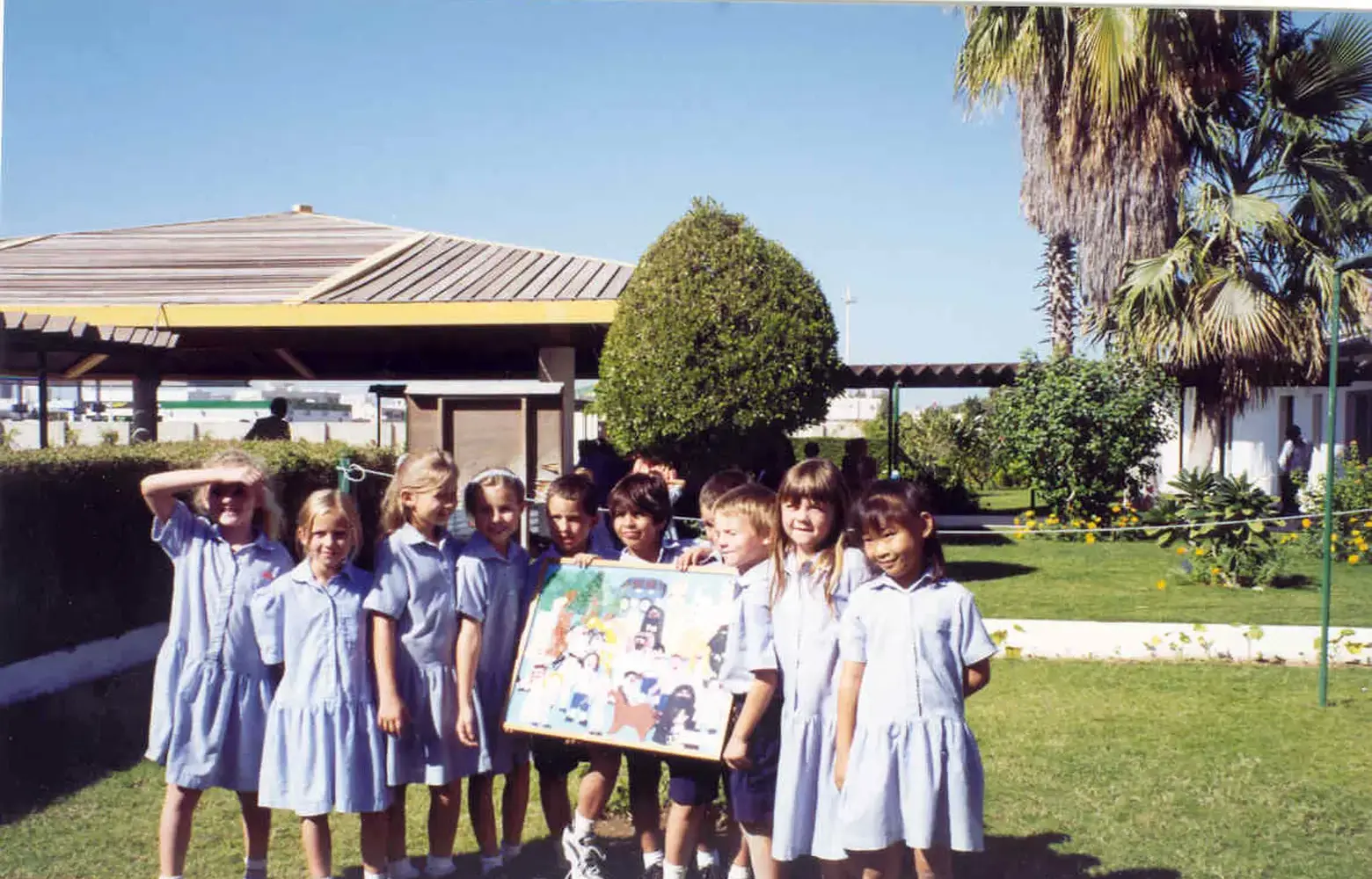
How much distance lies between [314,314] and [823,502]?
4602 mm

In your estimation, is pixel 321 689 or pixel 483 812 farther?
pixel 483 812

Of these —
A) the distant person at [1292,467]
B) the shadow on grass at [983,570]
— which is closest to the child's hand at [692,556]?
the shadow on grass at [983,570]

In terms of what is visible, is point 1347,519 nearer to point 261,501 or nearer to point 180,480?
point 261,501

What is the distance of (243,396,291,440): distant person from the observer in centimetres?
634

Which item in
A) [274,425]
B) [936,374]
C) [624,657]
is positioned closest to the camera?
[624,657]

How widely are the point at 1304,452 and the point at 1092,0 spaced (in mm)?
7602

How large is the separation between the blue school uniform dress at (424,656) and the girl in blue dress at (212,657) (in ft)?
1.07

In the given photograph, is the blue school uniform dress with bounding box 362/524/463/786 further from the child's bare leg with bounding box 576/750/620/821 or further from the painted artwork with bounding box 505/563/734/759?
the child's bare leg with bounding box 576/750/620/821

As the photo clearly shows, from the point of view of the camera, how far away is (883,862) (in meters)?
2.61

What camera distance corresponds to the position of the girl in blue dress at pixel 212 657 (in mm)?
2812

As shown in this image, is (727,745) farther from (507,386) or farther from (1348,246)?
(1348,246)

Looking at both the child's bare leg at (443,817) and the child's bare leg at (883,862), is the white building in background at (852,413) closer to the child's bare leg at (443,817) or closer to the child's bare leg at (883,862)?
the child's bare leg at (443,817)

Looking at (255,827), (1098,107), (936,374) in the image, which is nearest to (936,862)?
(255,827)

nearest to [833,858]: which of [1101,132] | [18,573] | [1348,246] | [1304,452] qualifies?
[18,573]
